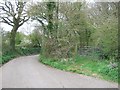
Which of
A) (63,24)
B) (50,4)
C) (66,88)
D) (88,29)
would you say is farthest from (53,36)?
(66,88)

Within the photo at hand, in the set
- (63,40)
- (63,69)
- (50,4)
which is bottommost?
(63,69)

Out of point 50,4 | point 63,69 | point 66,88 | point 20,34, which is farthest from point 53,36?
Answer: point 20,34

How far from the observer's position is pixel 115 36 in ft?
51.5

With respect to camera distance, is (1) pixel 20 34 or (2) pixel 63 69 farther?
(1) pixel 20 34

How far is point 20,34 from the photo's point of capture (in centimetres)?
5378

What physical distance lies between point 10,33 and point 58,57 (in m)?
19.7

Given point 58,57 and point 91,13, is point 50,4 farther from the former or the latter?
point 58,57

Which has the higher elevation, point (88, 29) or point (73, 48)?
point (88, 29)

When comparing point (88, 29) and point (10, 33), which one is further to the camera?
point (10, 33)

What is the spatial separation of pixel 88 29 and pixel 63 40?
633cm

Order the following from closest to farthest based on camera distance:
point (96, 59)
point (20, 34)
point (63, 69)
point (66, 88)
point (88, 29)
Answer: point (66, 88) < point (63, 69) < point (96, 59) < point (88, 29) < point (20, 34)

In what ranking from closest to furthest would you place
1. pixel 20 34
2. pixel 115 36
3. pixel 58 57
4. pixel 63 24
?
pixel 115 36 → pixel 58 57 → pixel 63 24 → pixel 20 34

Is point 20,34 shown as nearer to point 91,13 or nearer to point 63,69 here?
point 91,13

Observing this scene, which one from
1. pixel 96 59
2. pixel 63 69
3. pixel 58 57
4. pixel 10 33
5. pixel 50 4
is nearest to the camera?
pixel 63 69
